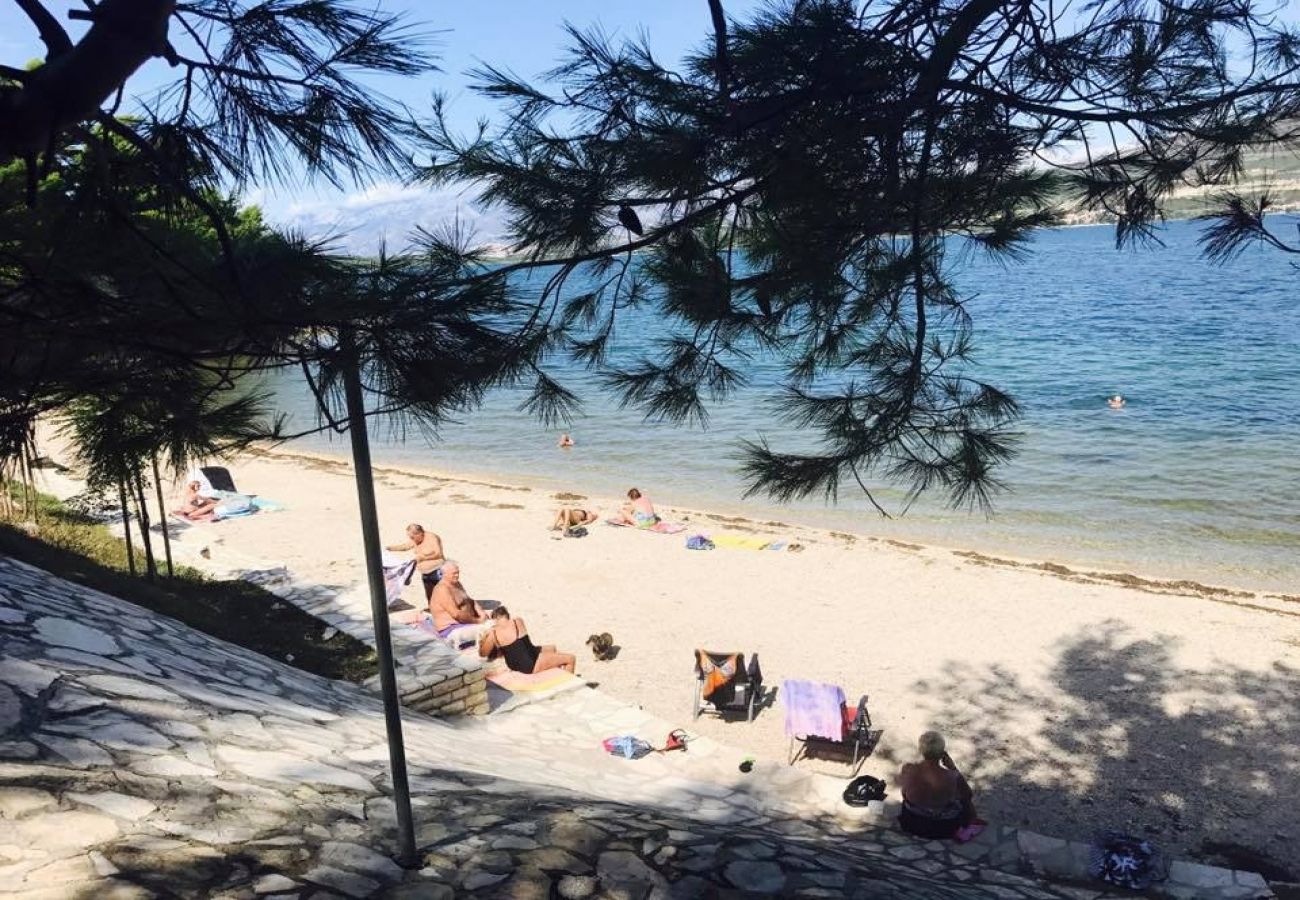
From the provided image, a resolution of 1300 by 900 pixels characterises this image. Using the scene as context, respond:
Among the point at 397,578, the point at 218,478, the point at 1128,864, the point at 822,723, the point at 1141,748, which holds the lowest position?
the point at 1141,748

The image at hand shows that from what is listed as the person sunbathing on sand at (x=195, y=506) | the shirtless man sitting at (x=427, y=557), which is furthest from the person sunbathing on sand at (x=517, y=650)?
the person sunbathing on sand at (x=195, y=506)

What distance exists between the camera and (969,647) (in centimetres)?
955

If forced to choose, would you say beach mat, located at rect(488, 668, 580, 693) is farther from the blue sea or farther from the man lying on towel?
the blue sea

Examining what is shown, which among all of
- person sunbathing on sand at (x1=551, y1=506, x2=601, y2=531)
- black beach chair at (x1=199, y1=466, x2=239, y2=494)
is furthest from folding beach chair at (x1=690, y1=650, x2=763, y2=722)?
black beach chair at (x1=199, y1=466, x2=239, y2=494)

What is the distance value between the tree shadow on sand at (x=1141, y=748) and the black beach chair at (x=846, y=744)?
30.3 inches

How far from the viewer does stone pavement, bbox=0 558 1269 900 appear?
9.59 ft

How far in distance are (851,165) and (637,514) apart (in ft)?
37.2

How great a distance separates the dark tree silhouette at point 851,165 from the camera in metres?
3.22

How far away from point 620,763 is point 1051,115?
4.60 m

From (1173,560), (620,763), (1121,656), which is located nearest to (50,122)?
(620,763)

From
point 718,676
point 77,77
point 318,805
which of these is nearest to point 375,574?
point 318,805

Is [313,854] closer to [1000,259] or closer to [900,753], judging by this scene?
[1000,259]

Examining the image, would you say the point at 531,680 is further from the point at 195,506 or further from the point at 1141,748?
the point at 195,506

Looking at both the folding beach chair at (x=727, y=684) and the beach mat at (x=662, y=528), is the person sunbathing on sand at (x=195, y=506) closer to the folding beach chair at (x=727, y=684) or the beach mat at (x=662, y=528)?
the beach mat at (x=662, y=528)
